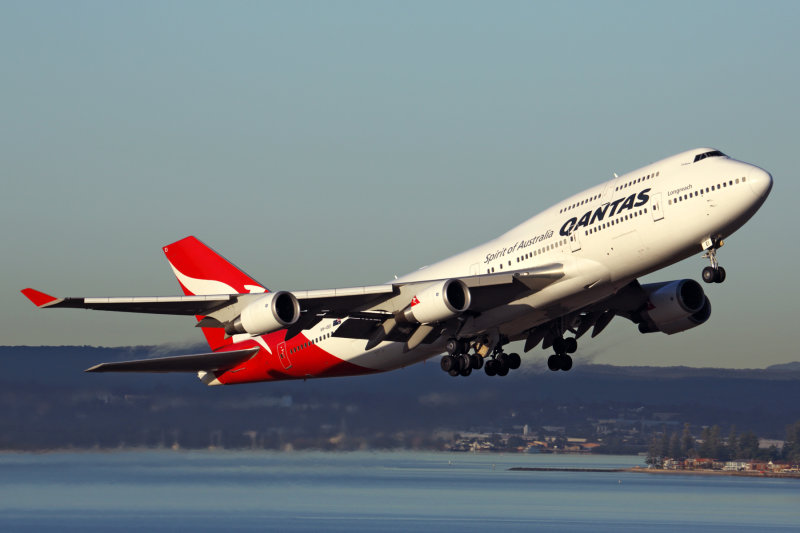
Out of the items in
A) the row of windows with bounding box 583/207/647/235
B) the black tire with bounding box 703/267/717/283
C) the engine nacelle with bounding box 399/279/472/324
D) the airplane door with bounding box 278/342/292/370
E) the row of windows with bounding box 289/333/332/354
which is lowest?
the airplane door with bounding box 278/342/292/370

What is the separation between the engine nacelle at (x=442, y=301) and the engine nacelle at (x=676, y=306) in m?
9.75

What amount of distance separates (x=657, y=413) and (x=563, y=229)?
353 ft

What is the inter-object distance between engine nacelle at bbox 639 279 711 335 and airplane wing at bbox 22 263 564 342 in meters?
7.84

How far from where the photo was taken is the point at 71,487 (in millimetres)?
105688

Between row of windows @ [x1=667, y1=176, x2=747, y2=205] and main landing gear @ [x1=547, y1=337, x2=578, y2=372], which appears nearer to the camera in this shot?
row of windows @ [x1=667, y1=176, x2=747, y2=205]

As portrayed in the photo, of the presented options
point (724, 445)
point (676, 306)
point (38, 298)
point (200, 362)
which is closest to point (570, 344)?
point (676, 306)

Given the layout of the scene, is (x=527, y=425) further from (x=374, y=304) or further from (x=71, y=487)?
(x=374, y=304)

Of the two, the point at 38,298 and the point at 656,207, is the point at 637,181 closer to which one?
the point at 656,207

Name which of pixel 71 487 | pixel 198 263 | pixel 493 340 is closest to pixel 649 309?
pixel 493 340

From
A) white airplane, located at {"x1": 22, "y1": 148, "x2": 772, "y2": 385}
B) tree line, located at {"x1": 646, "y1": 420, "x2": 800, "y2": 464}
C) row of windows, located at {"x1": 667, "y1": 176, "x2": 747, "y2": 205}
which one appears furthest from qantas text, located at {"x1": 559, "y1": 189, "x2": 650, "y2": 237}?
tree line, located at {"x1": 646, "y1": 420, "x2": 800, "y2": 464}

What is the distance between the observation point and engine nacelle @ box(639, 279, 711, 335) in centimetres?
3947

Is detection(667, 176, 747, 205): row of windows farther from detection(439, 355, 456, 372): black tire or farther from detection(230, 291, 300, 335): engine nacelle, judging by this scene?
detection(230, 291, 300, 335): engine nacelle

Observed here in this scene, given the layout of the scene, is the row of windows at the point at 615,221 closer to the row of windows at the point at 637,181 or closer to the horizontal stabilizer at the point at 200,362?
the row of windows at the point at 637,181

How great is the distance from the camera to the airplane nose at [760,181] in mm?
30078
